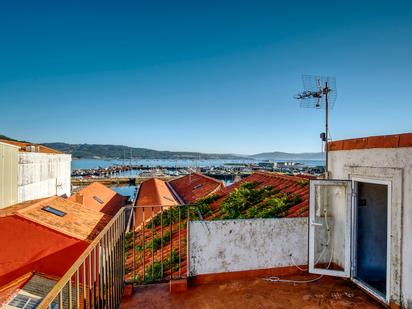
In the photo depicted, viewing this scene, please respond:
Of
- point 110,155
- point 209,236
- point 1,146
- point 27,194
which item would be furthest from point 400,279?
point 110,155

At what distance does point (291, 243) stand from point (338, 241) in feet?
3.25

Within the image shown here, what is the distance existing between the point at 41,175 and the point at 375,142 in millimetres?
23011

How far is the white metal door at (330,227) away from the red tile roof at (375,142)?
0.69 m

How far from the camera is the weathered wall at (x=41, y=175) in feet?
55.3

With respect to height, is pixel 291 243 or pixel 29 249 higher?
pixel 291 243

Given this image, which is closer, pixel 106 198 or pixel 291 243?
pixel 291 243

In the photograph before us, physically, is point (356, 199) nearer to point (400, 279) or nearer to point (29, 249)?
point (400, 279)

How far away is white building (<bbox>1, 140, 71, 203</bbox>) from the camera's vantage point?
1678 cm

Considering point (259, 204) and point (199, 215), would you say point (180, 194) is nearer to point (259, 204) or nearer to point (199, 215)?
point (199, 215)

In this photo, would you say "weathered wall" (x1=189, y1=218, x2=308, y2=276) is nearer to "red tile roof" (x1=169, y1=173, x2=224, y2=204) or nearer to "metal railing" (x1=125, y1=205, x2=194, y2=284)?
"metal railing" (x1=125, y1=205, x2=194, y2=284)

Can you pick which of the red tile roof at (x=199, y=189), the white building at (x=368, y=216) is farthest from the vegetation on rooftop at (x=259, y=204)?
the red tile roof at (x=199, y=189)

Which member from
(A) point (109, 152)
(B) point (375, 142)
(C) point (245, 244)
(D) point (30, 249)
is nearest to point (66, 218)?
(D) point (30, 249)

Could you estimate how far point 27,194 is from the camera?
17.5m

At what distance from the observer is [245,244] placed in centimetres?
493
